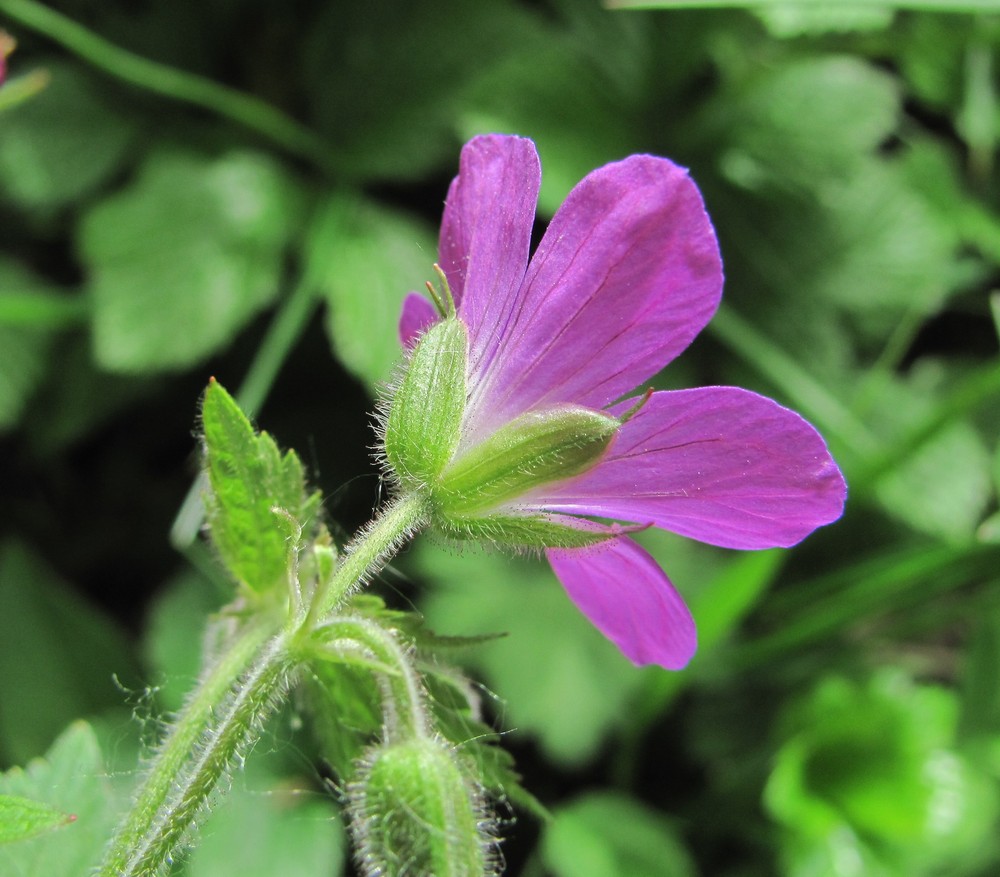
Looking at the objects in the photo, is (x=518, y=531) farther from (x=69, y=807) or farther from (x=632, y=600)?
(x=69, y=807)

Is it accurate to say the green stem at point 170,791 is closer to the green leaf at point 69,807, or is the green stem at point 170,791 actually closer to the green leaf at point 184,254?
the green leaf at point 69,807

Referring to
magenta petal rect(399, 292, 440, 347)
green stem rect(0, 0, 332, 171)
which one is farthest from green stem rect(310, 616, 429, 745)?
green stem rect(0, 0, 332, 171)

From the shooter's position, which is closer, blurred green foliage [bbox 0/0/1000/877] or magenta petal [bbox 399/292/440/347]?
magenta petal [bbox 399/292/440/347]

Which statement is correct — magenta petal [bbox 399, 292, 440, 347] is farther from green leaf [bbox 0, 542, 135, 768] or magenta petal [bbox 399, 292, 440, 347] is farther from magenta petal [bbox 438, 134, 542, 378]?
green leaf [bbox 0, 542, 135, 768]

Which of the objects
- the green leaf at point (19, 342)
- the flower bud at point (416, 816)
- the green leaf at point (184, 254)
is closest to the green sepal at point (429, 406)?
the flower bud at point (416, 816)

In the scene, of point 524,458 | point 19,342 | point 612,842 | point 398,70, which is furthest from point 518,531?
point 398,70

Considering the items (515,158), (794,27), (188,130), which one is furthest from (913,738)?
(188,130)

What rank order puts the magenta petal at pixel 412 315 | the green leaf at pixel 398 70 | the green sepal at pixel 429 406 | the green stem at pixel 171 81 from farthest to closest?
the green leaf at pixel 398 70 → the green stem at pixel 171 81 → the magenta petal at pixel 412 315 → the green sepal at pixel 429 406
